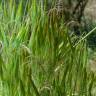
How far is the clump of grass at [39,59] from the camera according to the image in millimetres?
1469

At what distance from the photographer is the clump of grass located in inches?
57.8

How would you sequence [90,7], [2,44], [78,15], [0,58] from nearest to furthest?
[0,58] → [2,44] → [78,15] → [90,7]

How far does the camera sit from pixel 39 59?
1542 millimetres

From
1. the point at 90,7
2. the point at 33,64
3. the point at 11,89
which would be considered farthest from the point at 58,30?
the point at 90,7

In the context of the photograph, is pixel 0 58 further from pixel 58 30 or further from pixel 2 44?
pixel 58 30

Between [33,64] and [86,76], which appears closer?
[33,64]

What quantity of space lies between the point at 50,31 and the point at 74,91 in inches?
12.1

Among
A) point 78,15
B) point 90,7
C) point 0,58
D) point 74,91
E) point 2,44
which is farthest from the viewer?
point 90,7

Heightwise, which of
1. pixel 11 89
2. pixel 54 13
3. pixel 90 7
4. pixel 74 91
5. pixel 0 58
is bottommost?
pixel 90 7

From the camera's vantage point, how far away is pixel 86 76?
1731 millimetres

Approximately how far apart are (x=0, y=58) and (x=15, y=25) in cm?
29

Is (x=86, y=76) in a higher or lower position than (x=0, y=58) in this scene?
lower

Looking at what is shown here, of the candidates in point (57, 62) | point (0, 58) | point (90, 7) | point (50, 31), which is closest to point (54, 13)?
point (50, 31)

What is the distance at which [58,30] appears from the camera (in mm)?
1633
